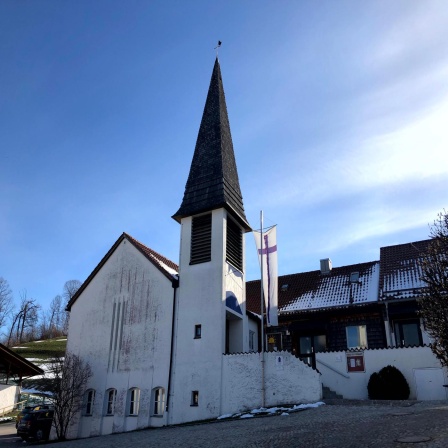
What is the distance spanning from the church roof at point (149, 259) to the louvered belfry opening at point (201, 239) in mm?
1697

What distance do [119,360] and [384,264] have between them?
17412mm

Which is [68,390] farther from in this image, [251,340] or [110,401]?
[251,340]

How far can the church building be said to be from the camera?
72.0ft

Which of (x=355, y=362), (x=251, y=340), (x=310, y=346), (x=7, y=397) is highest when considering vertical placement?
(x=251, y=340)

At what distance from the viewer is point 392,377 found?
21266mm

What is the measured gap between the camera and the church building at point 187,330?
21938 mm

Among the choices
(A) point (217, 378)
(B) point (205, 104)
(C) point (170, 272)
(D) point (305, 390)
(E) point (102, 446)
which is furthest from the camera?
(B) point (205, 104)

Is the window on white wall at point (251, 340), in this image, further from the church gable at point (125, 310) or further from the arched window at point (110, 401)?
the arched window at point (110, 401)

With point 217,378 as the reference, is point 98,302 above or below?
above

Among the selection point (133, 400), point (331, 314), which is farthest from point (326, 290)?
point (133, 400)

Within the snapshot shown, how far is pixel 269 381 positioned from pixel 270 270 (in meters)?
5.80

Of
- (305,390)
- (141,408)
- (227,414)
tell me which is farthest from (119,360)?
(305,390)

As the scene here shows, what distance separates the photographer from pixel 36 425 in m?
25.1

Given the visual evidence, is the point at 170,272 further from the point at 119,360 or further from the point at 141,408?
the point at 141,408
